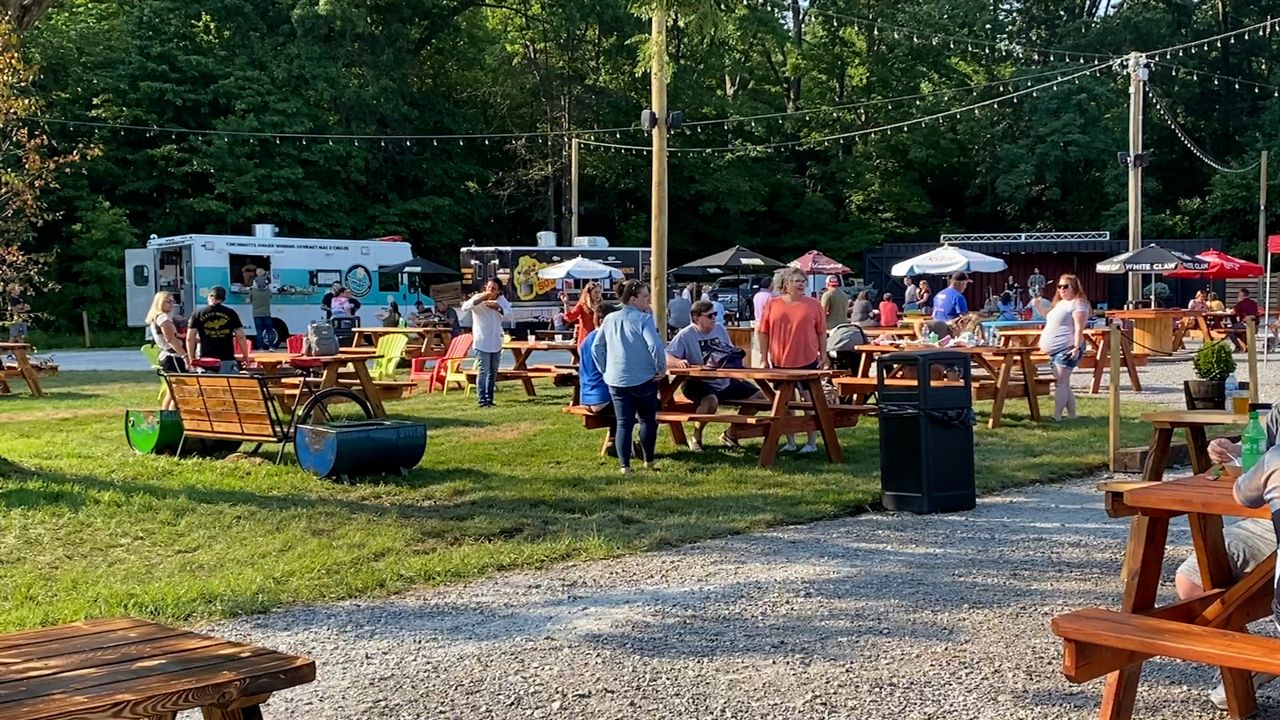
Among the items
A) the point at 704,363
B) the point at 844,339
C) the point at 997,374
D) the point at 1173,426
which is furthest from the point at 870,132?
the point at 1173,426

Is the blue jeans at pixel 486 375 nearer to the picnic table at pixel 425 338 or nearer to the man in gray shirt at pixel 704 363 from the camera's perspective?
the man in gray shirt at pixel 704 363

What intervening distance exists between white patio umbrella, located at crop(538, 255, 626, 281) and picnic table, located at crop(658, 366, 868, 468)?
18.2 m

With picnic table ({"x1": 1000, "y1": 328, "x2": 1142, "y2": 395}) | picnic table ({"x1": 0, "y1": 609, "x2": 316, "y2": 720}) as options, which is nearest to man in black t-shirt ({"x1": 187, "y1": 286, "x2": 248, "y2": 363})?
picnic table ({"x1": 1000, "y1": 328, "x2": 1142, "y2": 395})

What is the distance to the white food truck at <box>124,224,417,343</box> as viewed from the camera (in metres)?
26.6

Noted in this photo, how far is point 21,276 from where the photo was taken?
60.5 feet

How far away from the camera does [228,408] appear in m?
9.95

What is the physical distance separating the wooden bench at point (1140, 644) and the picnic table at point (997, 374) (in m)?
8.23

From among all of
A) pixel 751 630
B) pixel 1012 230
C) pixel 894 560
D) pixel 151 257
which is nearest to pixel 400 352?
pixel 894 560

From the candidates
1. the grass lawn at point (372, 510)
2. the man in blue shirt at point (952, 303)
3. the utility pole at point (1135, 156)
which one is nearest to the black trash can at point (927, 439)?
the grass lawn at point (372, 510)

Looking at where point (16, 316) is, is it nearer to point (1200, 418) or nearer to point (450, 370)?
point (450, 370)

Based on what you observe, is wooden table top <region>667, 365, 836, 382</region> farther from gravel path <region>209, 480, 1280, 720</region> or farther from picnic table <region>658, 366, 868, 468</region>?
gravel path <region>209, 480, 1280, 720</region>

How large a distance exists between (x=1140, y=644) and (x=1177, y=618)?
25.5 inches

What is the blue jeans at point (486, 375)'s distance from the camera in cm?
1422

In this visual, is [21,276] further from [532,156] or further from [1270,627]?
[532,156]
